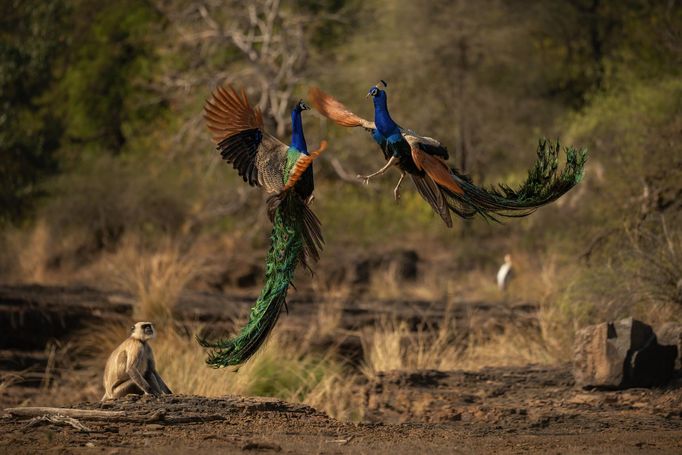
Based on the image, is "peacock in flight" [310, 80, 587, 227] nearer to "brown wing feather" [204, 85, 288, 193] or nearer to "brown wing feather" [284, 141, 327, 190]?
"brown wing feather" [284, 141, 327, 190]

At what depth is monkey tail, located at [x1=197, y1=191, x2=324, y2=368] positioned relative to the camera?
7.14m

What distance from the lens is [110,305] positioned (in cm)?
1374

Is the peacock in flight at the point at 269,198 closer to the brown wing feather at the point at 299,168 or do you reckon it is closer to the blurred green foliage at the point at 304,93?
the brown wing feather at the point at 299,168

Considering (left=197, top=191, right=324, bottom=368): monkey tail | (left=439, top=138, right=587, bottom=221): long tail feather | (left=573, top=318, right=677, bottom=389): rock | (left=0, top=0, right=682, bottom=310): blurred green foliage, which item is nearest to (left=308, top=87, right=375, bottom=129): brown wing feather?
(left=197, top=191, right=324, bottom=368): monkey tail

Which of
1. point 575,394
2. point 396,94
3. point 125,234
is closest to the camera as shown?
point 575,394

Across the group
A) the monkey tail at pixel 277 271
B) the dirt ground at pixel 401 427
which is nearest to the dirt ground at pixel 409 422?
the dirt ground at pixel 401 427

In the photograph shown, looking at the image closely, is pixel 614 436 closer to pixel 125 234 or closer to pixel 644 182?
pixel 644 182

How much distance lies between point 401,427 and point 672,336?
11.1ft

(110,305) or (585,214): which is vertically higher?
(585,214)

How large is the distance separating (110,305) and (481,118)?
11.3 m

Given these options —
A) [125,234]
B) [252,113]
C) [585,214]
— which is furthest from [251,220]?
[252,113]

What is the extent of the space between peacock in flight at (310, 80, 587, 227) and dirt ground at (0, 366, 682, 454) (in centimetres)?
149

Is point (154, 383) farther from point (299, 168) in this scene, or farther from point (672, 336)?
point (672, 336)

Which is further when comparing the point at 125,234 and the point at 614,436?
the point at 125,234
